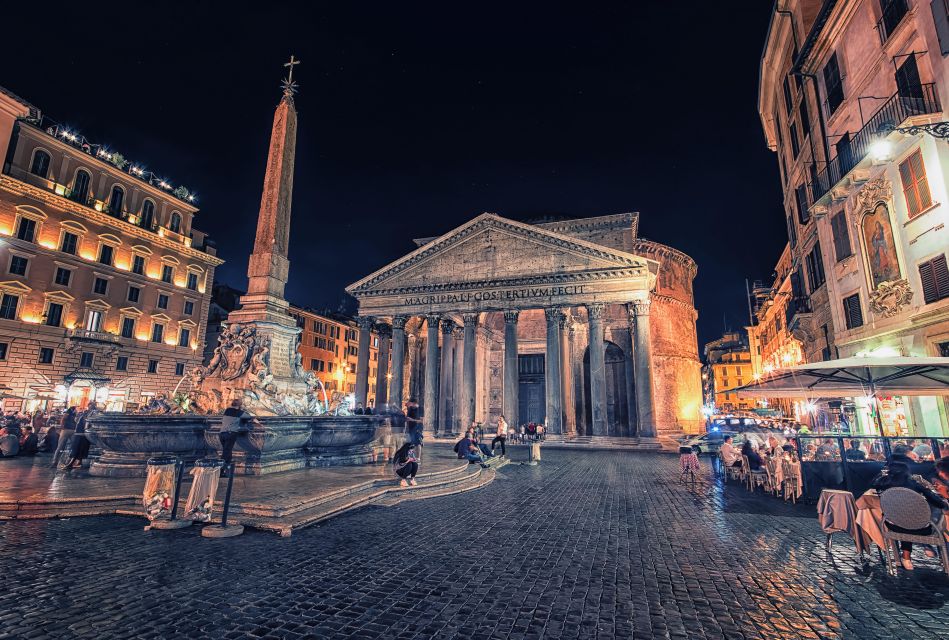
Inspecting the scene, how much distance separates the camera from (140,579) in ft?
12.8

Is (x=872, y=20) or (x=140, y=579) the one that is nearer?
(x=140, y=579)

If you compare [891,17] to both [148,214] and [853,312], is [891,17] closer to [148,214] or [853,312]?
[853,312]

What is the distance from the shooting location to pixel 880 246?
44.2 feet

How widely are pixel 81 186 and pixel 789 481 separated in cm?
3876

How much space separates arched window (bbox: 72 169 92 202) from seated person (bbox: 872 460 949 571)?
125ft

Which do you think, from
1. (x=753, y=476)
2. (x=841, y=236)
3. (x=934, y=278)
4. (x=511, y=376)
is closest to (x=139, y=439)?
(x=753, y=476)

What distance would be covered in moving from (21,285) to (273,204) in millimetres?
24403

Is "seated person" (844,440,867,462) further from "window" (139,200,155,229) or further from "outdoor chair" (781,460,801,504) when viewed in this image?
"window" (139,200,155,229)

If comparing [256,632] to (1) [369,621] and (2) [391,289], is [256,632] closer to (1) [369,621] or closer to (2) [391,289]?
(1) [369,621]

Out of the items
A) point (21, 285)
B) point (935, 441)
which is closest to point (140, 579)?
point (935, 441)

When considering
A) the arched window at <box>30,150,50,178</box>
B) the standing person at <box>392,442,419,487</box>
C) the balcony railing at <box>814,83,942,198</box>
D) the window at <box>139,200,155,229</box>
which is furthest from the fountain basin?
the window at <box>139,200,155,229</box>

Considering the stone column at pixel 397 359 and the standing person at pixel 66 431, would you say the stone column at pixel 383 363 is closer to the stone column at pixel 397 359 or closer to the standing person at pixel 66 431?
the stone column at pixel 397 359

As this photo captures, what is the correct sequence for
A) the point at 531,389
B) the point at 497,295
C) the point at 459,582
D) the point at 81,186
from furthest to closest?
the point at 531,389, the point at 81,186, the point at 497,295, the point at 459,582

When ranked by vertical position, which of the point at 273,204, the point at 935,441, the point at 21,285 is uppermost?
the point at 21,285
